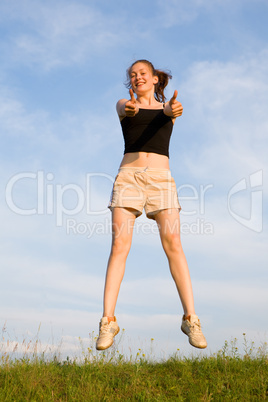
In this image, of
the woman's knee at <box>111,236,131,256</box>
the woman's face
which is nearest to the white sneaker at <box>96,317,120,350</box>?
the woman's knee at <box>111,236,131,256</box>

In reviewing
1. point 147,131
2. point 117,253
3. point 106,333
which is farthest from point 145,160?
point 106,333

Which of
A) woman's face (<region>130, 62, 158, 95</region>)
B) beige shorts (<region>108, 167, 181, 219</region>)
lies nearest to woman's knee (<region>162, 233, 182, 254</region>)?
beige shorts (<region>108, 167, 181, 219</region>)

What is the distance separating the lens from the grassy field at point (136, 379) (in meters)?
5.22

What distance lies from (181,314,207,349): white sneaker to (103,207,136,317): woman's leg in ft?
3.27

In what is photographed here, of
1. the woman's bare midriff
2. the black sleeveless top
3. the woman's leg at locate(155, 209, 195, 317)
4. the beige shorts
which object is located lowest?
the woman's leg at locate(155, 209, 195, 317)

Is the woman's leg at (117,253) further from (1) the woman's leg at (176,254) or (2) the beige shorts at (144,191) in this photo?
(1) the woman's leg at (176,254)

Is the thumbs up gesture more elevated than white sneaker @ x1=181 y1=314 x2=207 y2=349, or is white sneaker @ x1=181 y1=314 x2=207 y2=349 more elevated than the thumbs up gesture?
the thumbs up gesture

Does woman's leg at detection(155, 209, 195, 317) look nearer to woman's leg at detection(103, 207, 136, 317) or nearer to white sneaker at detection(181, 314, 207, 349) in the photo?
white sneaker at detection(181, 314, 207, 349)

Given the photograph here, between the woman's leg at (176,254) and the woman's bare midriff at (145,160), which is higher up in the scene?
the woman's bare midriff at (145,160)

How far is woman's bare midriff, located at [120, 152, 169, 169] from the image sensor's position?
6.23m

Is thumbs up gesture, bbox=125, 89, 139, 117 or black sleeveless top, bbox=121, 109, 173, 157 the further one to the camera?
black sleeveless top, bbox=121, 109, 173, 157

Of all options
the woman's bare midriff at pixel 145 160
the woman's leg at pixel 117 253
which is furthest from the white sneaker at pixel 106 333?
the woman's bare midriff at pixel 145 160

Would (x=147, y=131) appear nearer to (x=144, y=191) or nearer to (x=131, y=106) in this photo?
(x=131, y=106)

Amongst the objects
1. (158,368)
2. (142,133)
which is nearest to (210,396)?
(158,368)
